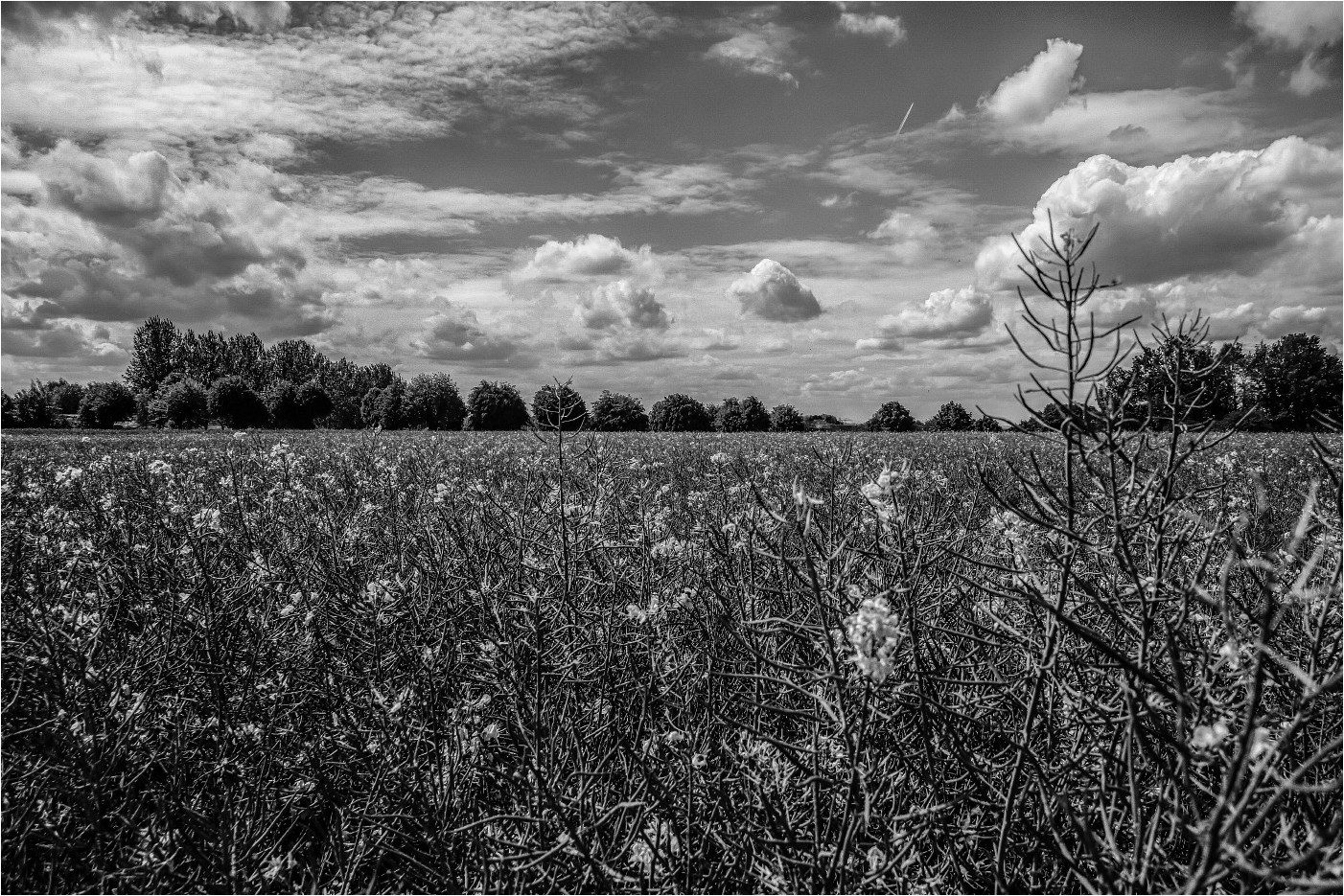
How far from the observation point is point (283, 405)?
77625mm

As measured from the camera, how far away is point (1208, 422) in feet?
5.43

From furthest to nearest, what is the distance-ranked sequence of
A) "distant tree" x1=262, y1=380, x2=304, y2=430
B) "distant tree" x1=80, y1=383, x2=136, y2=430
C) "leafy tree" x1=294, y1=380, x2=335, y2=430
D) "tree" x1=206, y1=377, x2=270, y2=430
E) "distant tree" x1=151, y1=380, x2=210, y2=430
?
1. "leafy tree" x1=294, y1=380, x2=335, y2=430
2. "distant tree" x1=262, y1=380, x2=304, y2=430
3. "distant tree" x1=80, y1=383, x2=136, y2=430
4. "tree" x1=206, y1=377, x2=270, y2=430
5. "distant tree" x1=151, y1=380, x2=210, y2=430

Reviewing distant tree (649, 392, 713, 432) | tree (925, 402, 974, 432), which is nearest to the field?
tree (925, 402, 974, 432)

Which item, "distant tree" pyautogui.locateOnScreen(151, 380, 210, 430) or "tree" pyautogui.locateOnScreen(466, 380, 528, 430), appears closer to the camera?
"tree" pyautogui.locateOnScreen(466, 380, 528, 430)

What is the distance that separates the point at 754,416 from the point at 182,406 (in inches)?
2099

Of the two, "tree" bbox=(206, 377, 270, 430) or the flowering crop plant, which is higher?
"tree" bbox=(206, 377, 270, 430)

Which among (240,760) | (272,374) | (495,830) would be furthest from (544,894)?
(272,374)

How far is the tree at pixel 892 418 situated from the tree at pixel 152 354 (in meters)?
95.6

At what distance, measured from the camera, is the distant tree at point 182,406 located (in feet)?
226

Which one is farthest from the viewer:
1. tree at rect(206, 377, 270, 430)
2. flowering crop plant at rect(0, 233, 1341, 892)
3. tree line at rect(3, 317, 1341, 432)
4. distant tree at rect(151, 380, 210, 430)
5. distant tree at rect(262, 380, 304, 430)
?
distant tree at rect(262, 380, 304, 430)

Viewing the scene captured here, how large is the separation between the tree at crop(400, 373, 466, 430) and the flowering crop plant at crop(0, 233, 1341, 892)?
72.2m

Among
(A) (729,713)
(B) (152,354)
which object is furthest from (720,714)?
(B) (152,354)

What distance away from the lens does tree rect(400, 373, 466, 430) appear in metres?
75.8

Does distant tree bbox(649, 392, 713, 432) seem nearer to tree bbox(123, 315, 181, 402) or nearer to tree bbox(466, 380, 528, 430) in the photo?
tree bbox(466, 380, 528, 430)
